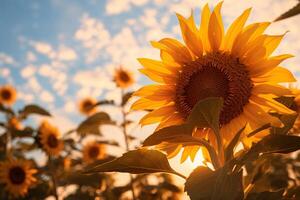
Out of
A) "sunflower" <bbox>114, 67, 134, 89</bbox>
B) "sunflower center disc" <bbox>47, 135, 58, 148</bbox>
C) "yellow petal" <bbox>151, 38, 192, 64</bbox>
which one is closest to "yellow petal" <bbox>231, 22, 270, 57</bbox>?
"yellow petal" <bbox>151, 38, 192, 64</bbox>

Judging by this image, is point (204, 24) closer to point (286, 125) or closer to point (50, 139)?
point (286, 125)

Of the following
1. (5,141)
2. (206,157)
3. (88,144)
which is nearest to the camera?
(206,157)

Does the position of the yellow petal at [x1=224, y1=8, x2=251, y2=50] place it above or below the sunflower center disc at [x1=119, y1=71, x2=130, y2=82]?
below

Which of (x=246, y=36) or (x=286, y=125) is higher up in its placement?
(x=246, y=36)

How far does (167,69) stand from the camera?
2.66 metres

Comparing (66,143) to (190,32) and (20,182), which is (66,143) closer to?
(20,182)

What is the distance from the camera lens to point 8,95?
1221cm

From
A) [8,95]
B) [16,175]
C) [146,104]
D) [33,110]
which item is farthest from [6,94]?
[146,104]

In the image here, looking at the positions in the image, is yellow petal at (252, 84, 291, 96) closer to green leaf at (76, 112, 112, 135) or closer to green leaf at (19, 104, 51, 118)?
green leaf at (76, 112, 112, 135)

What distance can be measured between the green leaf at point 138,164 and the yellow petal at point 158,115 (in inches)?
20.0

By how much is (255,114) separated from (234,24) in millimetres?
544

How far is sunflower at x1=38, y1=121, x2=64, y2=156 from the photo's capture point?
705cm

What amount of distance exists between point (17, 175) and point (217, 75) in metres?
5.18

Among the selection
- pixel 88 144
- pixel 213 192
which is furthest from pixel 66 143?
pixel 213 192
